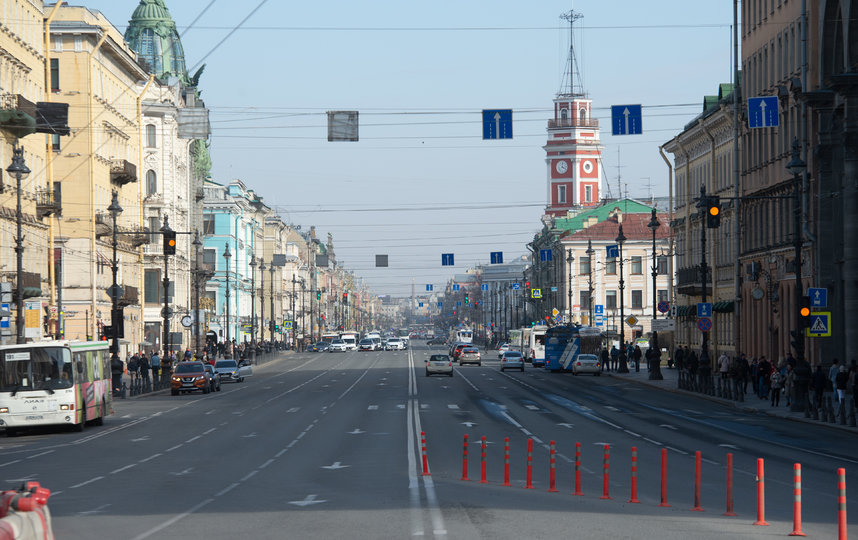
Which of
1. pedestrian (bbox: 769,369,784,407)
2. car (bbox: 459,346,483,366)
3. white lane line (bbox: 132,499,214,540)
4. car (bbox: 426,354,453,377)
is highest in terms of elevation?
white lane line (bbox: 132,499,214,540)

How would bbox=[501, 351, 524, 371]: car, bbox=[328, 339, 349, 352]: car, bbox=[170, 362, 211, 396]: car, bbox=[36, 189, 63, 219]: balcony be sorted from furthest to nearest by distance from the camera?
bbox=[328, 339, 349, 352]: car, bbox=[501, 351, 524, 371]: car, bbox=[36, 189, 63, 219]: balcony, bbox=[170, 362, 211, 396]: car

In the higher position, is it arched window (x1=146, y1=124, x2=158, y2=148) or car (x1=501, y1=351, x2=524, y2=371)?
arched window (x1=146, y1=124, x2=158, y2=148)

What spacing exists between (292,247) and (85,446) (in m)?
159

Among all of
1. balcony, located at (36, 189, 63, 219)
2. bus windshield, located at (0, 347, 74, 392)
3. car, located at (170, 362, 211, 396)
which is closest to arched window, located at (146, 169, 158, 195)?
balcony, located at (36, 189, 63, 219)

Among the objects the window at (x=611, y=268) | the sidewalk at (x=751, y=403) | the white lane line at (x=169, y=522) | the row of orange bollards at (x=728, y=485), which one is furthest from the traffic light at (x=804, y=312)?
the window at (x=611, y=268)

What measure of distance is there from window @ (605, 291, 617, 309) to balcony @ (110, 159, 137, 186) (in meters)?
56.6

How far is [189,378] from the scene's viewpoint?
199 feet

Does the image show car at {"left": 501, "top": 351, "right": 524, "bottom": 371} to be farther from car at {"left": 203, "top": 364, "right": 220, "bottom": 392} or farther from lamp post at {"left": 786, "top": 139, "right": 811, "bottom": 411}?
lamp post at {"left": 786, "top": 139, "right": 811, "bottom": 411}

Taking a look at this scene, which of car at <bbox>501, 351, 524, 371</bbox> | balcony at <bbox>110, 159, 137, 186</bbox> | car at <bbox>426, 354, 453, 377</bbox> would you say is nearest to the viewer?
car at <bbox>426, 354, 453, 377</bbox>

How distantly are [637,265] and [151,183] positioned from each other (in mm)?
49633

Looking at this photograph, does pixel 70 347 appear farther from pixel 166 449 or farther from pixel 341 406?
pixel 341 406

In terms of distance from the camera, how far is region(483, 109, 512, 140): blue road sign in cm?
3944

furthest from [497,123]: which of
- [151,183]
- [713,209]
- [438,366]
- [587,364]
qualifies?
[151,183]

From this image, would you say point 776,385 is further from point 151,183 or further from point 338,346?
point 338,346
